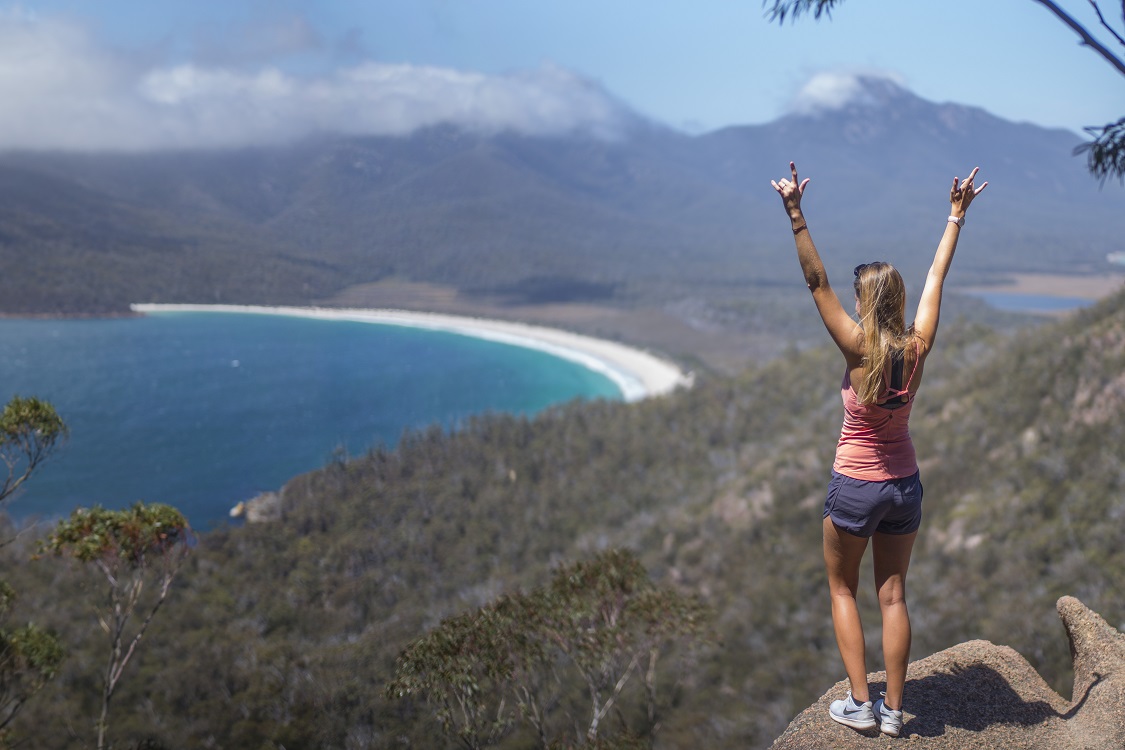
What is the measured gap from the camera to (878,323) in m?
3.22

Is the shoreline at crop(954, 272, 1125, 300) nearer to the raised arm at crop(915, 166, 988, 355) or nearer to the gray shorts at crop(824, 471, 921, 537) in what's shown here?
the raised arm at crop(915, 166, 988, 355)

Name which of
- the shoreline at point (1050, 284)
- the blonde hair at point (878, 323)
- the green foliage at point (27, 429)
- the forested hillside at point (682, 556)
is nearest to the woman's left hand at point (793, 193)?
the blonde hair at point (878, 323)

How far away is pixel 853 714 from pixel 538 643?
4751 millimetres

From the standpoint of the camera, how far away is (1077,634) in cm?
448

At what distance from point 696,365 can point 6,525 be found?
196 ft

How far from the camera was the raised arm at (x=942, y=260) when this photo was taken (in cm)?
338

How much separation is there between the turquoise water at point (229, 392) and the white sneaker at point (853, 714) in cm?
3453

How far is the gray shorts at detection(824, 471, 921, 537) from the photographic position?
325cm

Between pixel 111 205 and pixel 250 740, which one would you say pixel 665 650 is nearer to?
pixel 250 740

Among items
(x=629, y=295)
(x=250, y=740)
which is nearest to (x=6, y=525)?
(x=250, y=740)

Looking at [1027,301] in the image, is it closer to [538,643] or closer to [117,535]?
[538,643]

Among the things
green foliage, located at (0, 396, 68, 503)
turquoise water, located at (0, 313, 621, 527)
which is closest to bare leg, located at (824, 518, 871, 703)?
green foliage, located at (0, 396, 68, 503)

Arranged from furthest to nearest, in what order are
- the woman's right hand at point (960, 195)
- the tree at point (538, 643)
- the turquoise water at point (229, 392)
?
the turquoise water at point (229, 392), the tree at point (538, 643), the woman's right hand at point (960, 195)

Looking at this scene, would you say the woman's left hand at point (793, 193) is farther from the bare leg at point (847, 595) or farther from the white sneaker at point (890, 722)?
the white sneaker at point (890, 722)
